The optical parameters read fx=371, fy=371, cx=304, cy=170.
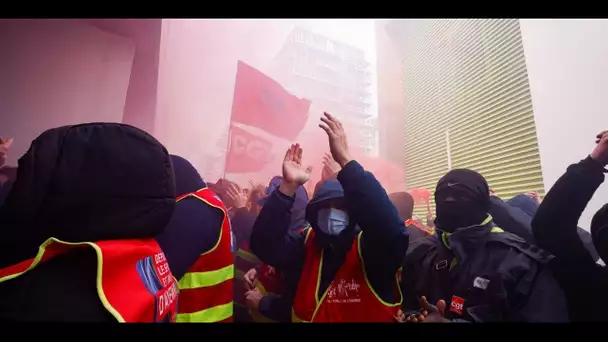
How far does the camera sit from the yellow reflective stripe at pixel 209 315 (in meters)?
1.05

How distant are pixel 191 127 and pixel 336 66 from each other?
73 centimetres

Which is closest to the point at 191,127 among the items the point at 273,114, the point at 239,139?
the point at 239,139

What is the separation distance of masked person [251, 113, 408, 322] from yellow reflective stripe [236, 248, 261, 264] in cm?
8

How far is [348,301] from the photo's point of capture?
1.35 meters

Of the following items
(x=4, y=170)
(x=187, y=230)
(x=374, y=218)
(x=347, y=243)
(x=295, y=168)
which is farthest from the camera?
(x=4, y=170)

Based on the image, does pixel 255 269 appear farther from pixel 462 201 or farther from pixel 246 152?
pixel 462 201

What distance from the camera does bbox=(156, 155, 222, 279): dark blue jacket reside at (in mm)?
887

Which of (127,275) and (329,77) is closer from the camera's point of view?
(127,275)

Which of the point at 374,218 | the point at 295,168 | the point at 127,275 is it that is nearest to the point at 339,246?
the point at 374,218

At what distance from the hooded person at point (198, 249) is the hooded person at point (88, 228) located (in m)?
0.14

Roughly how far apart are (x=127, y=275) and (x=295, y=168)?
35.5 inches

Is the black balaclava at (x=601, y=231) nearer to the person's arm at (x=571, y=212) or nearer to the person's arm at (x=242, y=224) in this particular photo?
the person's arm at (x=571, y=212)

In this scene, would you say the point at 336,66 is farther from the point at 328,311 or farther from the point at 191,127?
the point at 328,311

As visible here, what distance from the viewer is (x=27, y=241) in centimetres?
67
